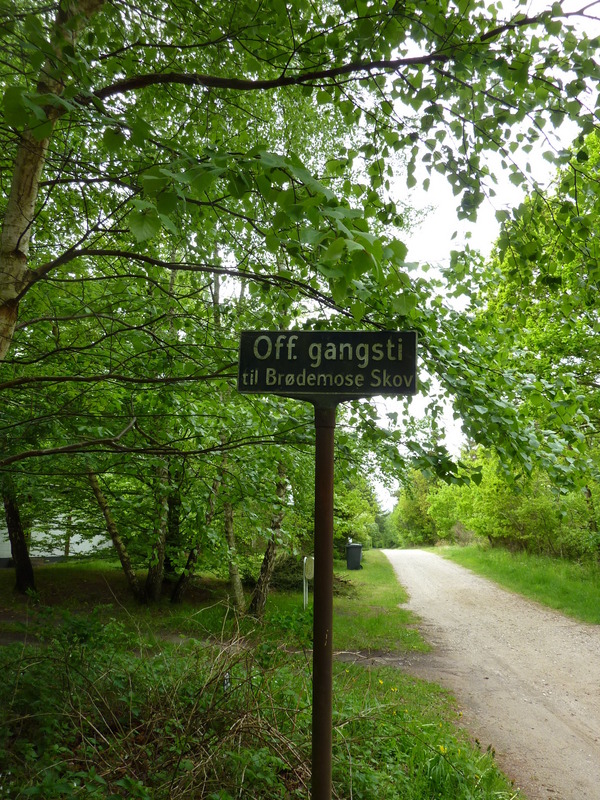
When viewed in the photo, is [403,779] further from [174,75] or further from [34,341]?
[34,341]

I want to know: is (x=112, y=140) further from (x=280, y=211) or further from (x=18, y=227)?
(x=18, y=227)

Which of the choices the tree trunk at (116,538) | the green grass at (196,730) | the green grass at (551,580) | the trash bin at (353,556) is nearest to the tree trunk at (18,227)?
the green grass at (196,730)

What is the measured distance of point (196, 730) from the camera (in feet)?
10.1

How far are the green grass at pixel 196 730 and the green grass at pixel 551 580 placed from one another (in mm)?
8977

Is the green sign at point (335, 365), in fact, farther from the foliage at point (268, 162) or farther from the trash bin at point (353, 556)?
the trash bin at point (353, 556)

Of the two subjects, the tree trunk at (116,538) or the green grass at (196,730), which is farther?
the tree trunk at (116,538)

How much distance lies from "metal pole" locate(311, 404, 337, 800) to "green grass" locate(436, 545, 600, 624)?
1116cm

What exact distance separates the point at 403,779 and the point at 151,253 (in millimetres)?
4106

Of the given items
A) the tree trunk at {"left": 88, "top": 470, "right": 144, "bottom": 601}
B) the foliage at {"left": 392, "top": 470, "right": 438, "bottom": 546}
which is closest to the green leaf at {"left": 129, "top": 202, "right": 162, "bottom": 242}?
the tree trunk at {"left": 88, "top": 470, "right": 144, "bottom": 601}

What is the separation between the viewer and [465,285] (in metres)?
3.94

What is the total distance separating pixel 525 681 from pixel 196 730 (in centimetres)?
616

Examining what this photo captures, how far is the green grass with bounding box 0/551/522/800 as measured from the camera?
283cm

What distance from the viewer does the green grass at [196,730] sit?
2830mm

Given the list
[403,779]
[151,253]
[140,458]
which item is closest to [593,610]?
[403,779]
